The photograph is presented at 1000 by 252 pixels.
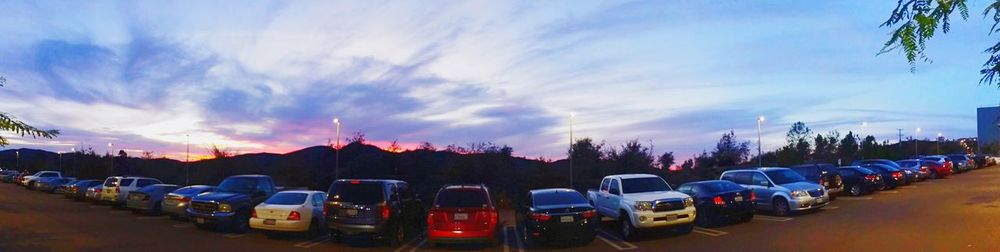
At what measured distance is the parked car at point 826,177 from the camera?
94.6ft

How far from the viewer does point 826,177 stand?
2939 centimetres

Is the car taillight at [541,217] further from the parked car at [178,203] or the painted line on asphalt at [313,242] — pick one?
the parked car at [178,203]

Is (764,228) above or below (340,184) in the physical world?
below

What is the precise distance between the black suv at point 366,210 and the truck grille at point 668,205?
264 inches

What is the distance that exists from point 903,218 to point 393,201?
14.6 meters

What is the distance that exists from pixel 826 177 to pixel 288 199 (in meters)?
22.0

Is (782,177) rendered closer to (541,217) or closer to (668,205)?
(668,205)

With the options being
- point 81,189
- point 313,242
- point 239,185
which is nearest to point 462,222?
point 313,242

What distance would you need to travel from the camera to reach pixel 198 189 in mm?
25109

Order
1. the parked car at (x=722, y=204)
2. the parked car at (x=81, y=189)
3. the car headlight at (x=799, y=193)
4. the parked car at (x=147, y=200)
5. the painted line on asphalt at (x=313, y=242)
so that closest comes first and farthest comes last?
the painted line on asphalt at (x=313, y=242) → the parked car at (x=722, y=204) → the car headlight at (x=799, y=193) → the parked car at (x=147, y=200) → the parked car at (x=81, y=189)

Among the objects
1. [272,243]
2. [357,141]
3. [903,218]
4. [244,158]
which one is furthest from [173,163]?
[903,218]

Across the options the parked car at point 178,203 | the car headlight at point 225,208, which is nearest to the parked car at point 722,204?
the car headlight at point 225,208

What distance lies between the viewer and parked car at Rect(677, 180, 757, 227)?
20.7 meters

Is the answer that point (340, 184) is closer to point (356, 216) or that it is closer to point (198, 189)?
point (356, 216)
